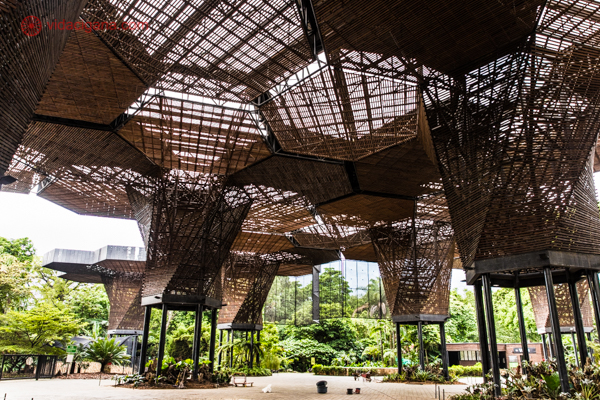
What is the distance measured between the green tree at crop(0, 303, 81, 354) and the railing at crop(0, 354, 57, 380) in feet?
1.82

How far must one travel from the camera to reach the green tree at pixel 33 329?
23.8m

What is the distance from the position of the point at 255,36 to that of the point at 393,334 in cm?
3460

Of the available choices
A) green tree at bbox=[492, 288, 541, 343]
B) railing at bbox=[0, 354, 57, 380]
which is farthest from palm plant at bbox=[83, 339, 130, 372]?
green tree at bbox=[492, 288, 541, 343]

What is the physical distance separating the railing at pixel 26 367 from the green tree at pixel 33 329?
0.56 meters

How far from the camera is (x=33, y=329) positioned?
24172 millimetres

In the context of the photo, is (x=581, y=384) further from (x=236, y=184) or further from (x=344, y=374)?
(x=344, y=374)

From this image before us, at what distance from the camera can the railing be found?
2208 cm

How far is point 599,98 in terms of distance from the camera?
12.1m

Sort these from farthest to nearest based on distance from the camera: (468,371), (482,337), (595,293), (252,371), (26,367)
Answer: (468,371) → (252,371) → (26,367) → (482,337) → (595,293)

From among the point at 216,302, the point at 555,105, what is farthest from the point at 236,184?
the point at 555,105

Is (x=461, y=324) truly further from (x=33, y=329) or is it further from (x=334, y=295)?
(x=33, y=329)

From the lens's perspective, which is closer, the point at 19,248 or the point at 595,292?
the point at 595,292

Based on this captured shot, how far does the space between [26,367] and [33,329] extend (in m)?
2.02

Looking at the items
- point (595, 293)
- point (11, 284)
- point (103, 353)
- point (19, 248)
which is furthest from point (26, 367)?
point (595, 293)
